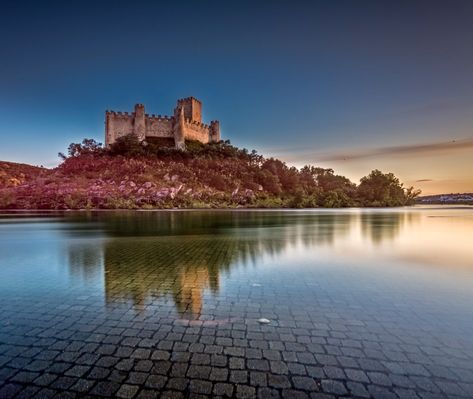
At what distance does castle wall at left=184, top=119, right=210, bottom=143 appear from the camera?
64750 mm

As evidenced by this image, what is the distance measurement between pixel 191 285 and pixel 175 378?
290cm

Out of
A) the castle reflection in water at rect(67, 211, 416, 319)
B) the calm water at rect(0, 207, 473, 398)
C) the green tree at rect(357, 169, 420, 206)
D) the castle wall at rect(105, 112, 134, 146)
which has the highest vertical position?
the castle wall at rect(105, 112, 134, 146)

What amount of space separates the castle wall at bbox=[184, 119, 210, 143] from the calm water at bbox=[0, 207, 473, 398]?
5953 cm

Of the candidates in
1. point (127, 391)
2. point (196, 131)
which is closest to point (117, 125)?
point (196, 131)

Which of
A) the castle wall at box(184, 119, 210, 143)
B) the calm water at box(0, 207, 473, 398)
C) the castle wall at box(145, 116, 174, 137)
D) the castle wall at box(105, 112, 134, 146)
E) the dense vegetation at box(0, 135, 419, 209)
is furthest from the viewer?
the castle wall at box(184, 119, 210, 143)

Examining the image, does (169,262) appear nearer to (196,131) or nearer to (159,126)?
(159,126)

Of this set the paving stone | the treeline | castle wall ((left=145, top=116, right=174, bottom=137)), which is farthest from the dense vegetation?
the paving stone

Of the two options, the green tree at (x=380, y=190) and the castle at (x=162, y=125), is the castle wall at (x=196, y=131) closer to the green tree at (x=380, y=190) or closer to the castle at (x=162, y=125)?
the castle at (x=162, y=125)

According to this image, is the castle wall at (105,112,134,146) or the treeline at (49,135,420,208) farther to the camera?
the castle wall at (105,112,134,146)

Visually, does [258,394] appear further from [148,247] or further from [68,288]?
[148,247]

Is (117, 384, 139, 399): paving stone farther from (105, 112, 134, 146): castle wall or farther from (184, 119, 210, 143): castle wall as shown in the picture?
(184, 119, 210, 143): castle wall

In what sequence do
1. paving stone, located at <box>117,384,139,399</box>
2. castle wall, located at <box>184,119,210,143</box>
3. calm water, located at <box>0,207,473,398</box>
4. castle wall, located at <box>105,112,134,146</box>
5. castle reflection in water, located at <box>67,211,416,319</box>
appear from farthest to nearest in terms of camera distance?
castle wall, located at <box>184,119,210,143</box> → castle wall, located at <box>105,112,134,146</box> → castle reflection in water, located at <box>67,211,416,319</box> → calm water, located at <box>0,207,473,398</box> → paving stone, located at <box>117,384,139,399</box>

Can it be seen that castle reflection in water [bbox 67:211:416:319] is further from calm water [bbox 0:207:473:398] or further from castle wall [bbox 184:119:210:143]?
castle wall [bbox 184:119:210:143]

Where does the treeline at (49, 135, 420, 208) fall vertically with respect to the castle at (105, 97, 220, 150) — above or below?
below
